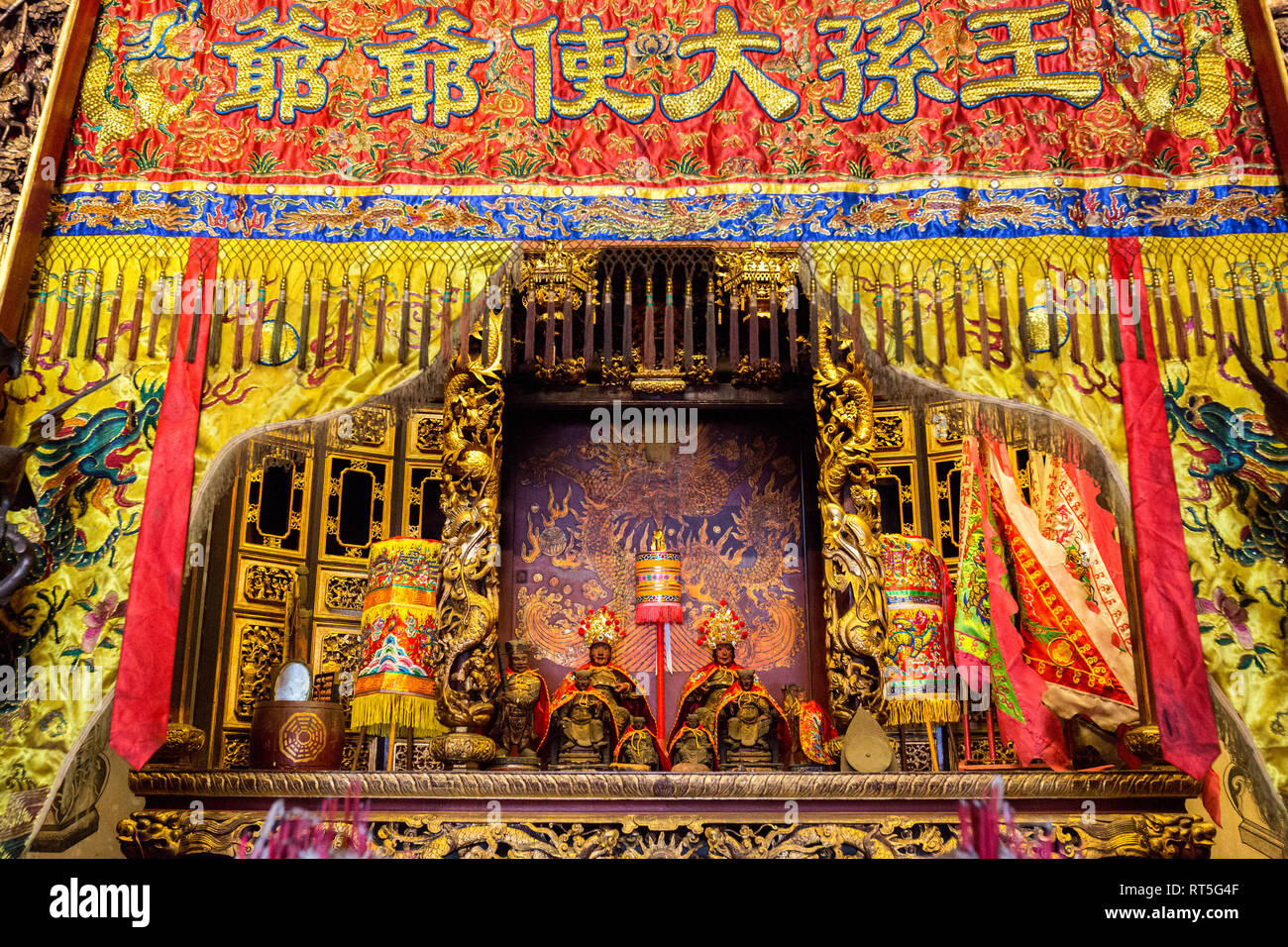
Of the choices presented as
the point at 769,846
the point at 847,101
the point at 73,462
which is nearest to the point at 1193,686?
the point at 769,846

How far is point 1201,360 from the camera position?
16.5 ft

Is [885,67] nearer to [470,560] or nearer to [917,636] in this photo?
[917,636]

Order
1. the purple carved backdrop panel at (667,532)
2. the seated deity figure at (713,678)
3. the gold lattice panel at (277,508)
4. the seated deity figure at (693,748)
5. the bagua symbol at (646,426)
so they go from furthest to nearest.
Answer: the bagua symbol at (646,426), the purple carved backdrop panel at (667,532), the gold lattice panel at (277,508), the seated deity figure at (713,678), the seated deity figure at (693,748)

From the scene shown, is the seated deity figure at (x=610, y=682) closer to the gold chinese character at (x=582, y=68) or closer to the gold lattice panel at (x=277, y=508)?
the gold lattice panel at (x=277, y=508)

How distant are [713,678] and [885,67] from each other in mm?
2941

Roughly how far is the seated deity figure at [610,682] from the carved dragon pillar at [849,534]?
0.96 m

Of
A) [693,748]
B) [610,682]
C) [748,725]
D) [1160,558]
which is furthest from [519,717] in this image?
[1160,558]

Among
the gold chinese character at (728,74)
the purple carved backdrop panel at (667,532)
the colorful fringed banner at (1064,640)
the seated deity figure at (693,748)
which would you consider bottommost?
the seated deity figure at (693,748)

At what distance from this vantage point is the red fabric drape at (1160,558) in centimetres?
461

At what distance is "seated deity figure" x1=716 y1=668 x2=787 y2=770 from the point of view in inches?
207

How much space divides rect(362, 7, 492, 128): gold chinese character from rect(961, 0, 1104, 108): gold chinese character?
2.27 metres

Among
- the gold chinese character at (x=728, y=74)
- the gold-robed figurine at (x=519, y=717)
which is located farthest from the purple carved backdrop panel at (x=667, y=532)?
the gold chinese character at (x=728, y=74)

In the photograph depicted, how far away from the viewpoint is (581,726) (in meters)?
5.31

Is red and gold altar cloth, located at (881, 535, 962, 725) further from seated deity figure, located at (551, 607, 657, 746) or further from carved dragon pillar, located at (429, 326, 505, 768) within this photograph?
carved dragon pillar, located at (429, 326, 505, 768)
